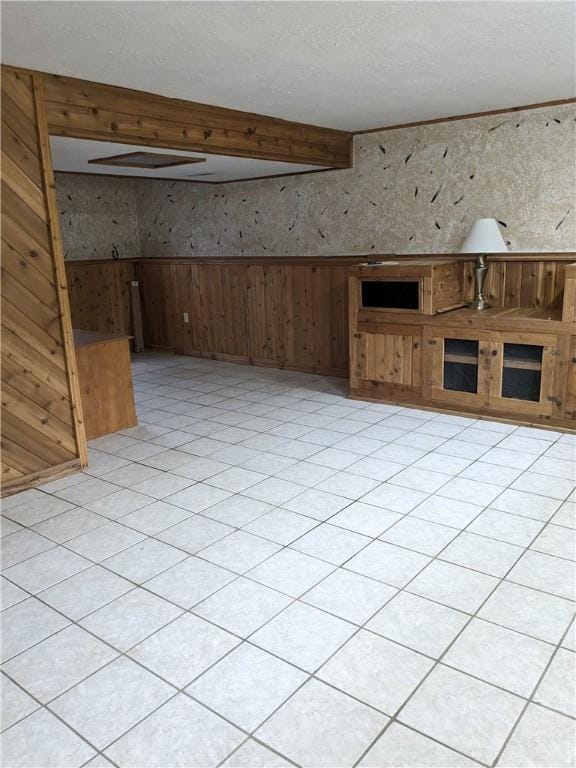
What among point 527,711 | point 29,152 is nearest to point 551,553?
point 527,711

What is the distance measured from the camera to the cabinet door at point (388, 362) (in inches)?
187

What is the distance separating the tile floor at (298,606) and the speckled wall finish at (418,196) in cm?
173

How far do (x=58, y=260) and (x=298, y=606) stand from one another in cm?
235

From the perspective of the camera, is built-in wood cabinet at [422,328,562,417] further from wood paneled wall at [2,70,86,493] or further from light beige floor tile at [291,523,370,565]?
wood paneled wall at [2,70,86,493]

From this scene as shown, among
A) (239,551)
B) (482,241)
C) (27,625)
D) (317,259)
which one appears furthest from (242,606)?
(317,259)

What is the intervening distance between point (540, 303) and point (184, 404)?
3.01m

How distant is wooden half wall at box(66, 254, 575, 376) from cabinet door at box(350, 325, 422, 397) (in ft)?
2.40

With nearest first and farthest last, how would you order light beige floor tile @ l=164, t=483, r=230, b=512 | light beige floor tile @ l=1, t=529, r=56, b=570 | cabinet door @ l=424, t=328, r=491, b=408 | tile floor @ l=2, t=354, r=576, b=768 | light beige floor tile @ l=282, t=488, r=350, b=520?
tile floor @ l=2, t=354, r=576, b=768 → light beige floor tile @ l=1, t=529, r=56, b=570 → light beige floor tile @ l=282, t=488, r=350, b=520 → light beige floor tile @ l=164, t=483, r=230, b=512 → cabinet door @ l=424, t=328, r=491, b=408

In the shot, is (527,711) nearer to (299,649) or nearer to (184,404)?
(299,649)

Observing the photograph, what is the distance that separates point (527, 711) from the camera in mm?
1806

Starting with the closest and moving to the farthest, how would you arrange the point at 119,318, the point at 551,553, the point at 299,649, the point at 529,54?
1. the point at 299,649
2. the point at 551,553
3. the point at 529,54
4. the point at 119,318

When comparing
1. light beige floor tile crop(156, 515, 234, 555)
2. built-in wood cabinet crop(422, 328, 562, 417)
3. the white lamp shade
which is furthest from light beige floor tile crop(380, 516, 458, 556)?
the white lamp shade

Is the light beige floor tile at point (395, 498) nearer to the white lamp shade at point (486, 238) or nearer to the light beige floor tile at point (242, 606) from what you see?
the light beige floor tile at point (242, 606)

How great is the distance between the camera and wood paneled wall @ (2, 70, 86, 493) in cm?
317
